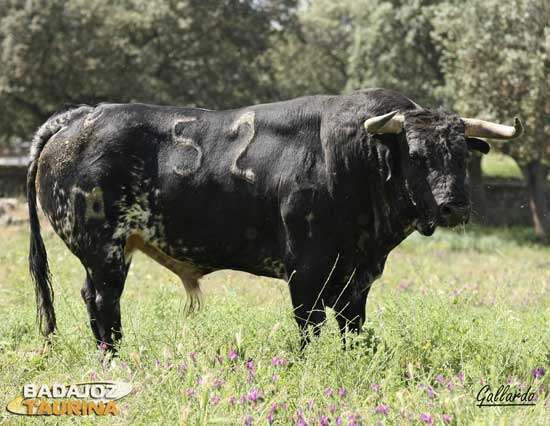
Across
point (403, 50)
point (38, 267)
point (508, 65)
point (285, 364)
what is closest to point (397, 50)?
point (403, 50)

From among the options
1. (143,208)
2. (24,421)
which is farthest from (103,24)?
(24,421)

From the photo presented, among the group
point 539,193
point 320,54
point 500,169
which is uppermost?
point 320,54

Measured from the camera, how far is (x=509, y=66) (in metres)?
17.8

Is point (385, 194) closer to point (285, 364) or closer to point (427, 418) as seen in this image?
→ point (285, 364)

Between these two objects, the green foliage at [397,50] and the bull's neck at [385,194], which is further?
the green foliage at [397,50]

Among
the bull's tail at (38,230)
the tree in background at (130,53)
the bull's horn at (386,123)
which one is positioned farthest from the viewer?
the tree in background at (130,53)

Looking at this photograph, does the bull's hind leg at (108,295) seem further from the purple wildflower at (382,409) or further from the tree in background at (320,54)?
the tree in background at (320,54)

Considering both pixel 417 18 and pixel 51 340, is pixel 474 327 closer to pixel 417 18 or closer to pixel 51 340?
pixel 51 340

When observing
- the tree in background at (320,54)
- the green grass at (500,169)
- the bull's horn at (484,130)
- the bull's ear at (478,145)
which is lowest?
the green grass at (500,169)

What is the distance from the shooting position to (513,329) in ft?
19.0

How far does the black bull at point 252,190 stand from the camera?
16.9ft

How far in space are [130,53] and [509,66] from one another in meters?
12.3

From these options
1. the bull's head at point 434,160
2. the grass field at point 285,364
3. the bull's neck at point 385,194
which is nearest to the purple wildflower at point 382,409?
the grass field at point 285,364

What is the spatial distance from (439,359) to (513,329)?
1027 mm
